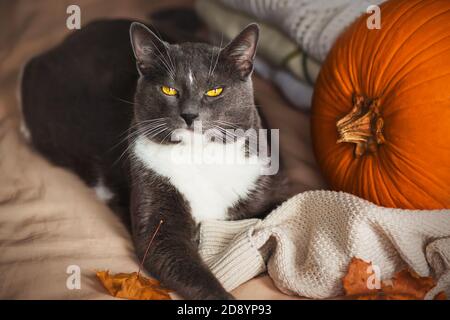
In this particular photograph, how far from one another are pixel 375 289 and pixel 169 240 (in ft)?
1.81

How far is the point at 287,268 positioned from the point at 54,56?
1.26 m

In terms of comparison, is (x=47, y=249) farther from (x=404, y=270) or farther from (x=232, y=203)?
(x=404, y=270)

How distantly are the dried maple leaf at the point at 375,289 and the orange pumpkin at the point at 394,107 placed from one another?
25 centimetres

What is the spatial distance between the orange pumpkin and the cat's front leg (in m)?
0.53

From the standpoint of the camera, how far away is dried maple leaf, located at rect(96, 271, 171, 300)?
1236 mm

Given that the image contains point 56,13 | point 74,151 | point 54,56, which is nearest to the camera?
point 74,151

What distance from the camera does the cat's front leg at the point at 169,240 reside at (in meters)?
1.26

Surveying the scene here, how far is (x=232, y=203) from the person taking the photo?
1.50 meters

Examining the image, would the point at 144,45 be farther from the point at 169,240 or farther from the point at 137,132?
the point at 169,240

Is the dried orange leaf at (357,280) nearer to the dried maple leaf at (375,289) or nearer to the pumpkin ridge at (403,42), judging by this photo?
the dried maple leaf at (375,289)

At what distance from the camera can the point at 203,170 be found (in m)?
1.47

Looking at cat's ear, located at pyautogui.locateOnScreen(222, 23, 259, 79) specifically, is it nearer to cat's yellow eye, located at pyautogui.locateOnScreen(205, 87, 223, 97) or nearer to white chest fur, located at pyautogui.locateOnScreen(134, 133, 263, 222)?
cat's yellow eye, located at pyautogui.locateOnScreen(205, 87, 223, 97)

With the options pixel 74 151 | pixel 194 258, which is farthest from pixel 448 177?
pixel 74 151

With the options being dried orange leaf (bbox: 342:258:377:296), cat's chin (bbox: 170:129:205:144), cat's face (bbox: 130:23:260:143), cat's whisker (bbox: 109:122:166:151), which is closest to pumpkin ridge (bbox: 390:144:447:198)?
dried orange leaf (bbox: 342:258:377:296)
